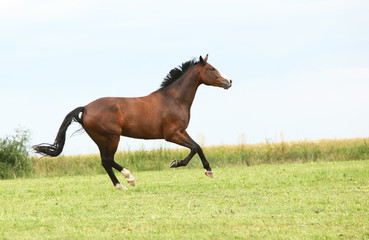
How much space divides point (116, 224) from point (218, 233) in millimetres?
1385

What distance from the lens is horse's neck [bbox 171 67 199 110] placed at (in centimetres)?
1090

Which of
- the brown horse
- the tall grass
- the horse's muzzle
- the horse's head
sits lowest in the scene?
the tall grass

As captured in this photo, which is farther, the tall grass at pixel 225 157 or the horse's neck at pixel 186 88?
the tall grass at pixel 225 157

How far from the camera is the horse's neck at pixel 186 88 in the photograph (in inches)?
429

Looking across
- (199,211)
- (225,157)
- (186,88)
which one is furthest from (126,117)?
(225,157)

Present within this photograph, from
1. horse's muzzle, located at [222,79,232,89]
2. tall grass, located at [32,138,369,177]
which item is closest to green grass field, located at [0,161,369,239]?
horse's muzzle, located at [222,79,232,89]

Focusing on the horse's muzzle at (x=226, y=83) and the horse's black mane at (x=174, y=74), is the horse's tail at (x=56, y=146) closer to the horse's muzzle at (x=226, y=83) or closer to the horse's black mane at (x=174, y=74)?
the horse's black mane at (x=174, y=74)

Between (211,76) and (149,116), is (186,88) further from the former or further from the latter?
(149,116)

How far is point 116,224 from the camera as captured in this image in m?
6.32

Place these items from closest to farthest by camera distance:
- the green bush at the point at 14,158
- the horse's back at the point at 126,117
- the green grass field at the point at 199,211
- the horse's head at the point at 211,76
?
the green grass field at the point at 199,211
the horse's back at the point at 126,117
the horse's head at the point at 211,76
the green bush at the point at 14,158

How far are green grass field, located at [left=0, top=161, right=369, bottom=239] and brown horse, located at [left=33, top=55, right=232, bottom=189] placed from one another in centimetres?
82

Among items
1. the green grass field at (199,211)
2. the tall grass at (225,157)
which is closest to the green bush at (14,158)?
the tall grass at (225,157)

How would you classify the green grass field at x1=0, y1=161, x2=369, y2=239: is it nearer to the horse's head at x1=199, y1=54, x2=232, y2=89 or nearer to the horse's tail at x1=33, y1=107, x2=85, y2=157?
the horse's tail at x1=33, y1=107, x2=85, y2=157

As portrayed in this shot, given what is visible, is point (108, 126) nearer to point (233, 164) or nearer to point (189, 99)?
point (189, 99)
